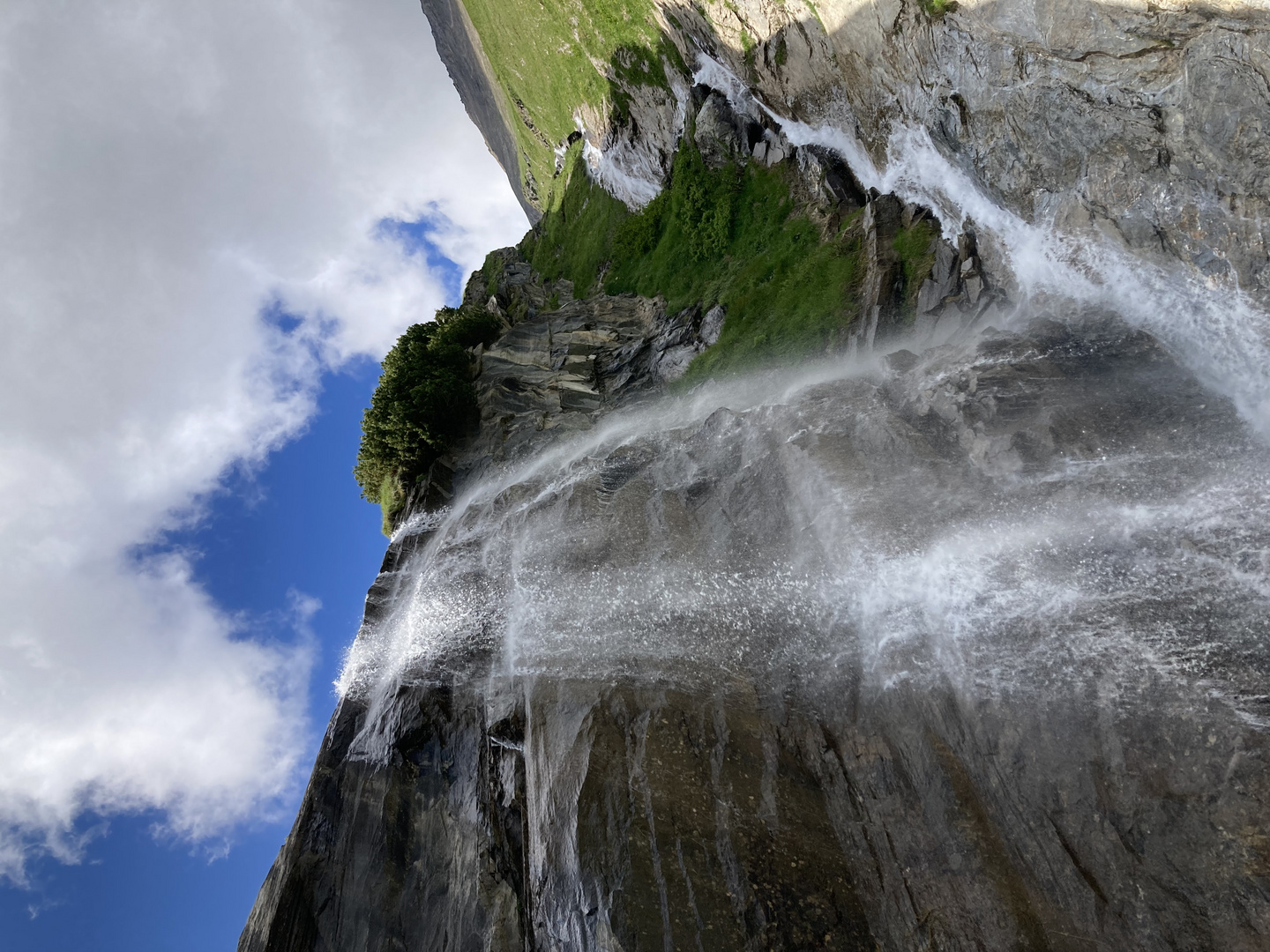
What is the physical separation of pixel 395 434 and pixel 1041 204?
25.2 meters

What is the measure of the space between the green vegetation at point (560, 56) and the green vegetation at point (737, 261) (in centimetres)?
577

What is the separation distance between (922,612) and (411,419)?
2358 centimetres

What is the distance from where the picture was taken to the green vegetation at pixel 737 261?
971 inches

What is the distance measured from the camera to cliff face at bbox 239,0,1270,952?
438 inches

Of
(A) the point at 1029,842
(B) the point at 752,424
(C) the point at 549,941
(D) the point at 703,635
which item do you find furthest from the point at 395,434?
(A) the point at 1029,842

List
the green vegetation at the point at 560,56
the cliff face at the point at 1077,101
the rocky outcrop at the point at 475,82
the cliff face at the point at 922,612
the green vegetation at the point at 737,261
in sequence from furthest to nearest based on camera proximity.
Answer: the rocky outcrop at the point at 475,82 → the green vegetation at the point at 560,56 → the green vegetation at the point at 737,261 → the cliff face at the point at 1077,101 → the cliff face at the point at 922,612

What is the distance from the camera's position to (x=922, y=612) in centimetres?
1406

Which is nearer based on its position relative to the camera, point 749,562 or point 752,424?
point 749,562

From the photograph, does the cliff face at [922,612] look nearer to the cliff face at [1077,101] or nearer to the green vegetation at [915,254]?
the cliff face at [1077,101]

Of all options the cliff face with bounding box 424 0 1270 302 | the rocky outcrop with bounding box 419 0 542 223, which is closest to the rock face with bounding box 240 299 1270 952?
the cliff face with bounding box 424 0 1270 302

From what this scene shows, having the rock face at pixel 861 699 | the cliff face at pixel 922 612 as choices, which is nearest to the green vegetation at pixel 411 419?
the cliff face at pixel 922 612

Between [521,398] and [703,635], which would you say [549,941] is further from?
[521,398]

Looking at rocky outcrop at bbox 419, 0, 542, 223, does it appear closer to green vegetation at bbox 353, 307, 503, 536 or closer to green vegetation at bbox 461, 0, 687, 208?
green vegetation at bbox 461, 0, 687, 208

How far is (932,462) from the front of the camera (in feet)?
51.9
